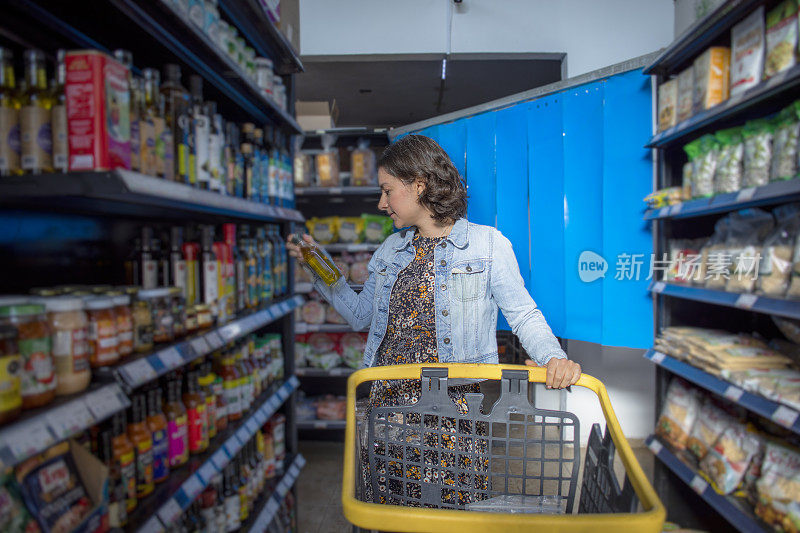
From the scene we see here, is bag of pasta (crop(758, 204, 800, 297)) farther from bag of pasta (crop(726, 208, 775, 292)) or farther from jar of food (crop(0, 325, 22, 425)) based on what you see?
jar of food (crop(0, 325, 22, 425))

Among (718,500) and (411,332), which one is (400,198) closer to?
(411,332)

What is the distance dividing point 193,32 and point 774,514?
8.82 ft

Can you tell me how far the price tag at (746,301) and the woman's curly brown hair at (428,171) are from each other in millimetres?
1262

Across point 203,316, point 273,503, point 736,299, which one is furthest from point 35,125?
point 736,299

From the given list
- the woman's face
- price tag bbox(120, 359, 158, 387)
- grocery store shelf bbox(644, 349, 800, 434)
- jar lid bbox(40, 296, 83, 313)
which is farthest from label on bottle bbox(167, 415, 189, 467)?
grocery store shelf bbox(644, 349, 800, 434)

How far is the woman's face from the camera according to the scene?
5.45ft

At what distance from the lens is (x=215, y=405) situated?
1721 millimetres

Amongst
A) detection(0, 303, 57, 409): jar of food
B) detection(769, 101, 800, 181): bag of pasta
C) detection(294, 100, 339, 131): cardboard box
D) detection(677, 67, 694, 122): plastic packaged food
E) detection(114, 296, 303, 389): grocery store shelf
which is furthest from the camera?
detection(294, 100, 339, 131): cardboard box

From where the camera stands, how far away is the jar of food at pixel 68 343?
99cm

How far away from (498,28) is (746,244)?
9.65ft

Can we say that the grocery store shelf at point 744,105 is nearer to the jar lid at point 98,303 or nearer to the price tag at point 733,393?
the price tag at point 733,393

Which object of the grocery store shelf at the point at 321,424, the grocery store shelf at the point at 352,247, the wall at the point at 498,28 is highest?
the wall at the point at 498,28

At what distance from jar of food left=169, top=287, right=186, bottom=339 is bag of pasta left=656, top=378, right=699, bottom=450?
8.05 feet

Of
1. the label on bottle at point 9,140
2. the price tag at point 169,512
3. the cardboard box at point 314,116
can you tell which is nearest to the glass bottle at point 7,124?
the label on bottle at point 9,140
